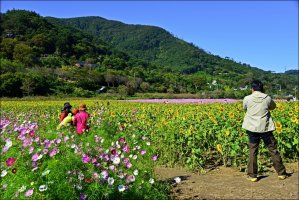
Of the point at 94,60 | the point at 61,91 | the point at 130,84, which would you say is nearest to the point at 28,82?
the point at 61,91

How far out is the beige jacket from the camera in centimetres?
696

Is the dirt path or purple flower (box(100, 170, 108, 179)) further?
the dirt path

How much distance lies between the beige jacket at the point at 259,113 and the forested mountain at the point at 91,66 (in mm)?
41072

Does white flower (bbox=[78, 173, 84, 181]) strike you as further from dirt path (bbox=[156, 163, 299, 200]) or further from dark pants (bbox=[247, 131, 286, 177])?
dark pants (bbox=[247, 131, 286, 177])

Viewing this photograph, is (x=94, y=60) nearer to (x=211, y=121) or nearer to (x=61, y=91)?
(x=61, y=91)

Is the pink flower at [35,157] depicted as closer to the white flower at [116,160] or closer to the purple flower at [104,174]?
the purple flower at [104,174]

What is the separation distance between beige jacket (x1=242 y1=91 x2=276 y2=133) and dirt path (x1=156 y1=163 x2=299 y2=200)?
0.96 meters

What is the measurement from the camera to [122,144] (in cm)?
598

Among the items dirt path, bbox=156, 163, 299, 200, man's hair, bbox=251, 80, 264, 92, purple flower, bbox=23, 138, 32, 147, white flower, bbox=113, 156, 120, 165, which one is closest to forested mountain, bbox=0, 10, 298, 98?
dirt path, bbox=156, 163, 299, 200

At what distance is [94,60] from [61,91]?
57363mm

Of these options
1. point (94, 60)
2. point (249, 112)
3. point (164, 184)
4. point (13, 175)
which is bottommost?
point (164, 184)

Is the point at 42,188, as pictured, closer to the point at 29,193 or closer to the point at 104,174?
the point at 29,193

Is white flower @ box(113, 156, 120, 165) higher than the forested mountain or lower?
lower

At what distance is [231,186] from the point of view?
6.76 m
